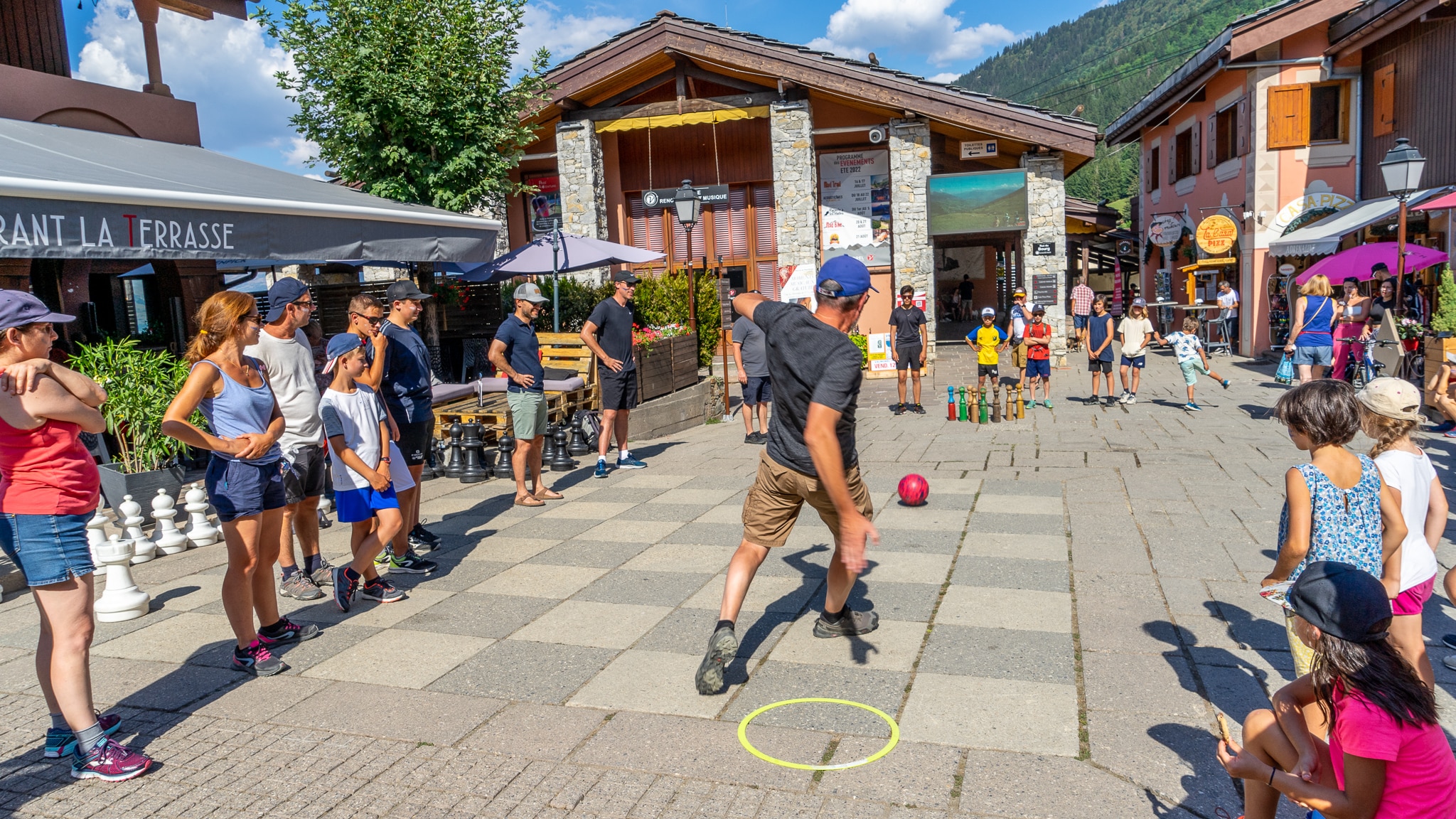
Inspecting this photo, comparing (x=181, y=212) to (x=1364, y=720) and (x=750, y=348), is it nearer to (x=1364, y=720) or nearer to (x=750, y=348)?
(x=750, y=348)

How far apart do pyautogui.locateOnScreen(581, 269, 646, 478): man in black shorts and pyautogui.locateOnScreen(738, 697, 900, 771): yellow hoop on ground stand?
16.7 feet

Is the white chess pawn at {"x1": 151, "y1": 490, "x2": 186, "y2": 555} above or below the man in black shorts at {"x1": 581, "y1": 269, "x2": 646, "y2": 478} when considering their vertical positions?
below

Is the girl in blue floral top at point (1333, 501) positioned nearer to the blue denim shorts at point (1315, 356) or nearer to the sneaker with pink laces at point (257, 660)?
the sneaker with pink laces at point (257, 660)

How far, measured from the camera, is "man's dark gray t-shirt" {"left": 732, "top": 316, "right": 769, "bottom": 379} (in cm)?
1012

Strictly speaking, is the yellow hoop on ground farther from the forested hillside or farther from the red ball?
the forested hillside

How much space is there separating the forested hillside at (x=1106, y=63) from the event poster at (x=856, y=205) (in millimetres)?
51696

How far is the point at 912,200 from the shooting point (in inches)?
684

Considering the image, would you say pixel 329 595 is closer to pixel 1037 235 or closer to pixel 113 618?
pixel 113 618

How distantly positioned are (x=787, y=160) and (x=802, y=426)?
1445 cm

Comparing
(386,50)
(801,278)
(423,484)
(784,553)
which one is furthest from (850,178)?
(784,553)

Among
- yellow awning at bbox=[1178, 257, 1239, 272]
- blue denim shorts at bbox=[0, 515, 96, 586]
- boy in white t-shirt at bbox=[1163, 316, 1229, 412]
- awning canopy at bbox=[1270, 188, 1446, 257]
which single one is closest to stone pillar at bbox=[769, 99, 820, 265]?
boy in white t-shirt at bbox=[1163, 316, 1229, 412]

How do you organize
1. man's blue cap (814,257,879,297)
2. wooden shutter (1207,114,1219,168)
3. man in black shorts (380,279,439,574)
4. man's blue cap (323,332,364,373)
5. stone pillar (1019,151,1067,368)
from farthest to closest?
1. wooden shutter (1207,114,1219,168)
2. stone pillar (1019,151,1067,368)
3. man in black shorts (380,279,439,574)
4. man's blue cap (323,332,364,373)
5. man's blue cap (814,257,879,297)

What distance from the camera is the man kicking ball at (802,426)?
12.1 ft

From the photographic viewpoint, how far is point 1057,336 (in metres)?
17.6
